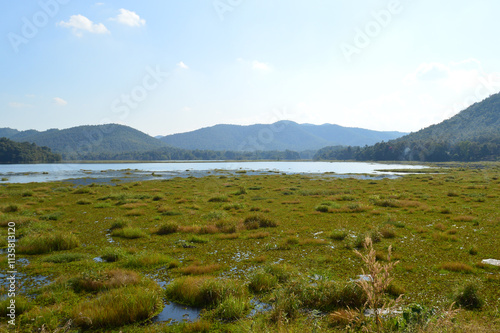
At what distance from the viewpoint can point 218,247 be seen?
13.9 meters

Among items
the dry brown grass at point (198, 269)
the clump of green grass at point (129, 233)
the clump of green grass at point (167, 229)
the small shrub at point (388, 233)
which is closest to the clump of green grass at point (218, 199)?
the clump of green grass at point (167, 229)

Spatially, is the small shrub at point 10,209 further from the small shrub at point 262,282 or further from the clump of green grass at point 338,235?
the clump of green grass at point 338,235

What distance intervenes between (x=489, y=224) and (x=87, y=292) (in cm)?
2312

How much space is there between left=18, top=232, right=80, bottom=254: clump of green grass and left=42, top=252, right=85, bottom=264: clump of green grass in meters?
1.57

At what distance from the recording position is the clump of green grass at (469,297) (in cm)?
758

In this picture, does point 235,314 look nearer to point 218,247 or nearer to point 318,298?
point 318,298

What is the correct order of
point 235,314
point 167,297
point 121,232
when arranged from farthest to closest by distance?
point 121,232
point 167,297
point 235,314

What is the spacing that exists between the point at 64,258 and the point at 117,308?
667 cm

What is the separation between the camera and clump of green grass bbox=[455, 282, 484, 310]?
7578 mm

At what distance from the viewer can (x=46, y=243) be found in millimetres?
13430

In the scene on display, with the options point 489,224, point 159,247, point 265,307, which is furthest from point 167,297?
point 489,224

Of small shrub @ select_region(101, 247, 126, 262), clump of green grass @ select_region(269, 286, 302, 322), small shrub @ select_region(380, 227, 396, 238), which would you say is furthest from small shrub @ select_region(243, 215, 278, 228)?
clump of green grass @ select_region(269, 286, 302, 322)

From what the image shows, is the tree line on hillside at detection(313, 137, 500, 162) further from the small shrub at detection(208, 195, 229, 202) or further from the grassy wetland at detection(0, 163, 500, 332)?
the small shrub at detection(208, 195, 229, 202)

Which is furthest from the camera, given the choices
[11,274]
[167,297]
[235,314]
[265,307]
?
[11,274]
